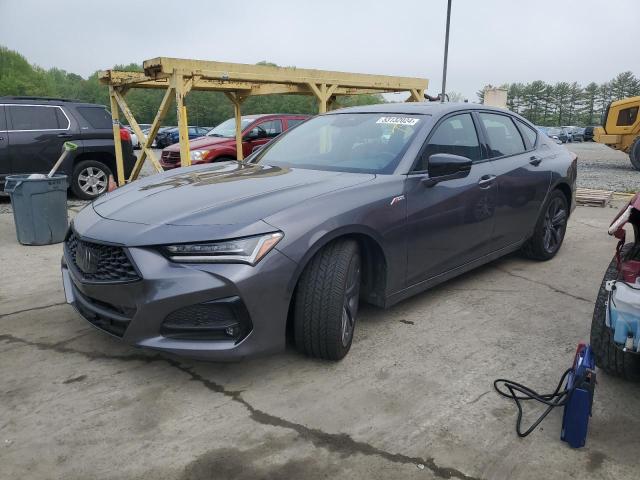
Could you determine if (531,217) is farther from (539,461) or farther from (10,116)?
(10,116)

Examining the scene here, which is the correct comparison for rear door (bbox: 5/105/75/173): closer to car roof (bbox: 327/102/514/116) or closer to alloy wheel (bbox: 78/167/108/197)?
alloy wheel (bbox: 78/167/108/197)

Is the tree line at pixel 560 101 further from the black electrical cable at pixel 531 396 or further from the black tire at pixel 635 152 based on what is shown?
the black electrical cable at pixel 531 396

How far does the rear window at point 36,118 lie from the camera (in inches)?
333

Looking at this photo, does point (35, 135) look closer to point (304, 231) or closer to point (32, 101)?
point (32, 101)

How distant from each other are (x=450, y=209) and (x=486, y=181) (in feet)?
1.81

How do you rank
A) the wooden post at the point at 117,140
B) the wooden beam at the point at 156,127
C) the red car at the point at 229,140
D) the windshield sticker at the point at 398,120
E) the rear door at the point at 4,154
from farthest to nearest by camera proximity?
the red car at the point at 229,140, the wooden post at the point at 117,140, the rear door at the point at 4,154, the wooden beam at the point at 156,127, the windshield sticker at the point at 398,120

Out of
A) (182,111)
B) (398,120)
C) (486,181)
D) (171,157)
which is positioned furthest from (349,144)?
(171,157)

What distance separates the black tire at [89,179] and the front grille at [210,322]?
278 inches

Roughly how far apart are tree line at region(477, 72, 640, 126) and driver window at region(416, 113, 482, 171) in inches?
3490

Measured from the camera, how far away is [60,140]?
343 inches

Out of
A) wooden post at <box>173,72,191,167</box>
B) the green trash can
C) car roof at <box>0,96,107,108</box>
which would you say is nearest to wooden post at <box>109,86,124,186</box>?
car roof at <box>0,96,107,108</box>

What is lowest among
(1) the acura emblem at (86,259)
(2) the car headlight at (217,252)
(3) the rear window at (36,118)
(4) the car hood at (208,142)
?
(1) the acura emblem at (86,259)

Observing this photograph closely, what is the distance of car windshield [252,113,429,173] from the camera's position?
11.6 feet

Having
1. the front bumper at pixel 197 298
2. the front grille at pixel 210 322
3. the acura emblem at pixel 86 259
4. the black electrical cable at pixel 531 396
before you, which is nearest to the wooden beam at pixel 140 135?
the acura emblem at pixel 86 259
